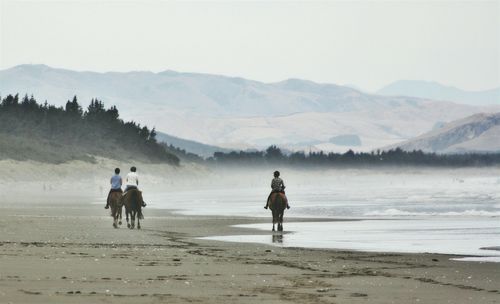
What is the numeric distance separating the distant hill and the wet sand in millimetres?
107945

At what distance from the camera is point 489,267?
2111cm

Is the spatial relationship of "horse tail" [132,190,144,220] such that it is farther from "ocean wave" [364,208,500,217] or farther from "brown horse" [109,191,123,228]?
"ocean wave" [364,208,500,217]

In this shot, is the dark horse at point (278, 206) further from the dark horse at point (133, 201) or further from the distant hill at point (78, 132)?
the distant hill at point (78, 132)

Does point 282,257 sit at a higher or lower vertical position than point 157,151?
lower

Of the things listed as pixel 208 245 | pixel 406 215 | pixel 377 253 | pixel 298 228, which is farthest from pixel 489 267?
pixel 406 215

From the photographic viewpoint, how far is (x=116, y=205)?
127 feet

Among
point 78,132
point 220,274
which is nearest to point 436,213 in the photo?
point 220,274

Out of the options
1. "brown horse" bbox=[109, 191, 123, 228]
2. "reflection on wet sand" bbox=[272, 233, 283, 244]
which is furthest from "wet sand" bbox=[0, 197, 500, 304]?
"brown horse" bbox=[109, 191, 123, 228]

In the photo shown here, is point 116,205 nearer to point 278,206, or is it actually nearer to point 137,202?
point 137,202

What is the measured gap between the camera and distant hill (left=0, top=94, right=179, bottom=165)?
5679 inches

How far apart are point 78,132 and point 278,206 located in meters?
126

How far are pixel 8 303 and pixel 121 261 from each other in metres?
7.38

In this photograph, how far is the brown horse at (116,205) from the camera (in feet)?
125

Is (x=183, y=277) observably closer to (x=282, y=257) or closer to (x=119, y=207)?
(x=282, y=257)
